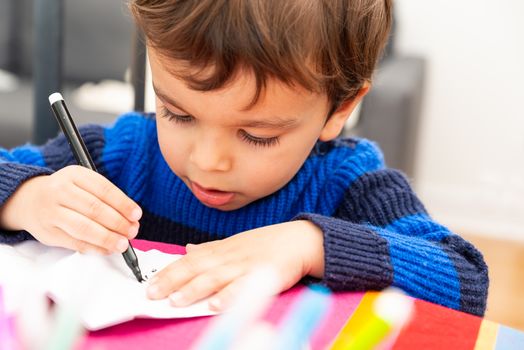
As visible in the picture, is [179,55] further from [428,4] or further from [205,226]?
[428,4]

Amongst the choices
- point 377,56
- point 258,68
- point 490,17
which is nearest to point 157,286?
point 258,68

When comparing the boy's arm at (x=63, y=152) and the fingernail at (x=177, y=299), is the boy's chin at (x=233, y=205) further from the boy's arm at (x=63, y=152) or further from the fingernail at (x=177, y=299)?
the fingernail at (x=177, y=299)

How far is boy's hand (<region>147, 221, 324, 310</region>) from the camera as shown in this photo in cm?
54

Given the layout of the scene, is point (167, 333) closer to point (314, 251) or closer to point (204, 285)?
point (204, 285)

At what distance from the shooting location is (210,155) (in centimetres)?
69

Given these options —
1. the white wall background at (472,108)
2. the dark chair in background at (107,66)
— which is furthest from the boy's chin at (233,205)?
the white wall background at (472,108)

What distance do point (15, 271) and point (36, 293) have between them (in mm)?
251

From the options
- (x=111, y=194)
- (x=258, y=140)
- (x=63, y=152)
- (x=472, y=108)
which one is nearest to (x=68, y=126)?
(x=111, y=194)

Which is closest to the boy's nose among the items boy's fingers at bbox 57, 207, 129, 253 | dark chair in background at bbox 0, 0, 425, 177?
boy's fingers at bbox 57, 207, 129, 253

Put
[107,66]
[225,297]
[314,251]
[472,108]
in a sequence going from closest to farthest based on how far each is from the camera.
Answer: [225,297], [314,251], [107,66], [472,108]

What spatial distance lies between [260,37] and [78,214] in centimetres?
21

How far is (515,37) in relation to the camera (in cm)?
261

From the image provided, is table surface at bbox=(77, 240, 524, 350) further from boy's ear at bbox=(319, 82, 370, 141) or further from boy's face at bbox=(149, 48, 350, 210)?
boy's ear at bbox=(319, 82, 370, 141)

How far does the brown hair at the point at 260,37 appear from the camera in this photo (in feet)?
2.13
